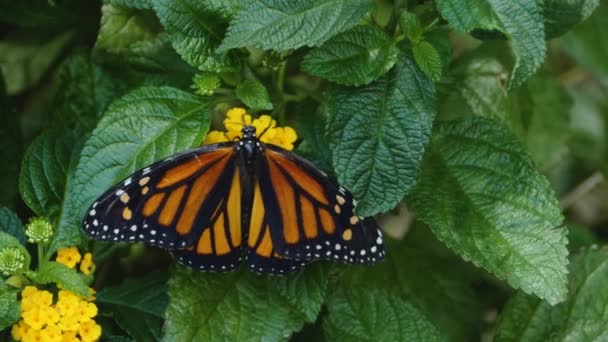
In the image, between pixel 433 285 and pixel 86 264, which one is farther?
pixel 433 285

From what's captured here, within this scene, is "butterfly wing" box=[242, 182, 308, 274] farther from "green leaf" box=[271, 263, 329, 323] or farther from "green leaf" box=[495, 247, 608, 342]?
"green leaf" box=[495, 247, 608, 342]

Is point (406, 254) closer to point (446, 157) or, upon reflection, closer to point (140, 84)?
point (446, 157)

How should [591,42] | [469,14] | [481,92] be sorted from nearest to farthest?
[469,14] → [481,92] → [591,42]

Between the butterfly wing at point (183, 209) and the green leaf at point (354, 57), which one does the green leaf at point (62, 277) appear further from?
the green leaf at point (354, 57)

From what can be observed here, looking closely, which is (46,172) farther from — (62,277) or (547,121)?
(547,121)

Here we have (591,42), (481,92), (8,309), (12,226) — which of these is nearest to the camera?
(8,309)

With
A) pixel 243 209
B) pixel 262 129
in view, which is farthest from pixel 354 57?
pixel 243 209

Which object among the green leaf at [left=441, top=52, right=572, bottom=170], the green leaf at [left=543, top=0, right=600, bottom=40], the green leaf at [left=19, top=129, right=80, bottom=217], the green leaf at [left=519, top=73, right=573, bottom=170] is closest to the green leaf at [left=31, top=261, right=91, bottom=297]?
the green leaf at [left=19, top=129, right=80, bottom=217]

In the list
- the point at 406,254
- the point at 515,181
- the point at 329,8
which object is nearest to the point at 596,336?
the point at 515,181
